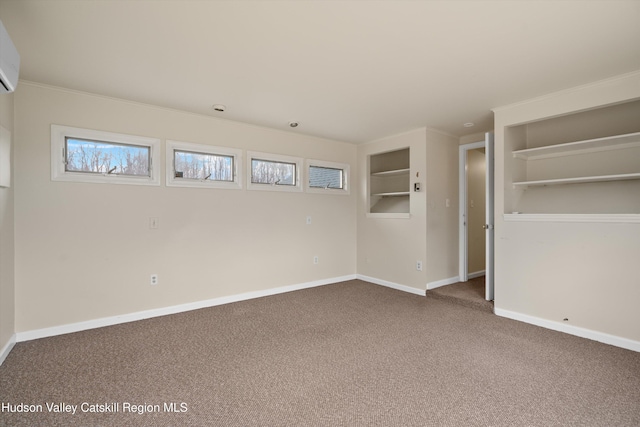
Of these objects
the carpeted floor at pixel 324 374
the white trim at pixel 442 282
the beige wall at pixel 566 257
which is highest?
the beige wall at pixel 566 257

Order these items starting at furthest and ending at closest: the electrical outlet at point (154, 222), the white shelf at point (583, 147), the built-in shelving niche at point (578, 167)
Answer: the electrical outlet at point (154, 222) → the built-in shelving niche at point (578, 167) → the white shelf at point (583, 147)

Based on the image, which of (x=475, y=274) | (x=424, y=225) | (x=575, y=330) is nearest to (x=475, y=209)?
(x=475, y=274)

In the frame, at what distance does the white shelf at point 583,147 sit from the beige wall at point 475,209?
1.35 meters

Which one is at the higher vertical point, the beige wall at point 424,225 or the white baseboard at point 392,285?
the beige wall at point 424,225

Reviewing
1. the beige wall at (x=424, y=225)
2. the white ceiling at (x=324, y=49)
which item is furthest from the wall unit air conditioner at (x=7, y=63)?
the beige wall at (x=424, y=225)

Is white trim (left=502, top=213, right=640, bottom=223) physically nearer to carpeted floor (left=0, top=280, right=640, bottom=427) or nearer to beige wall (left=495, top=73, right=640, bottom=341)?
beige wall (left=495, top=73, right=640, bottom=341)

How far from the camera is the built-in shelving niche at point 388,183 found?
5219 millimetres

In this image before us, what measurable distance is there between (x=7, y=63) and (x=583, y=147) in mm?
4792

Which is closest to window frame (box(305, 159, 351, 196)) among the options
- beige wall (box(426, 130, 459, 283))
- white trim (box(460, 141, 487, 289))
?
beige wall (box(426, 130, 459, 283))

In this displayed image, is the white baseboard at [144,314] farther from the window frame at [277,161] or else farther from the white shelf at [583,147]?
the white shelf at [583,147]

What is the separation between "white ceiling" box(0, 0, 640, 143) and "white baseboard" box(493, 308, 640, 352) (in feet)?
7.86

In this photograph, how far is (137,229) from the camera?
341 centimetres

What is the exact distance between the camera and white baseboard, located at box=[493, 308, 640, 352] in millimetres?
2680

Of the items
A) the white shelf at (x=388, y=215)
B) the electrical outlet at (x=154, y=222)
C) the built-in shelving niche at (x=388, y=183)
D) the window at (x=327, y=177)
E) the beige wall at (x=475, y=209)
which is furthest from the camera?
the built-in shelving niche at (x=388, y=183)
